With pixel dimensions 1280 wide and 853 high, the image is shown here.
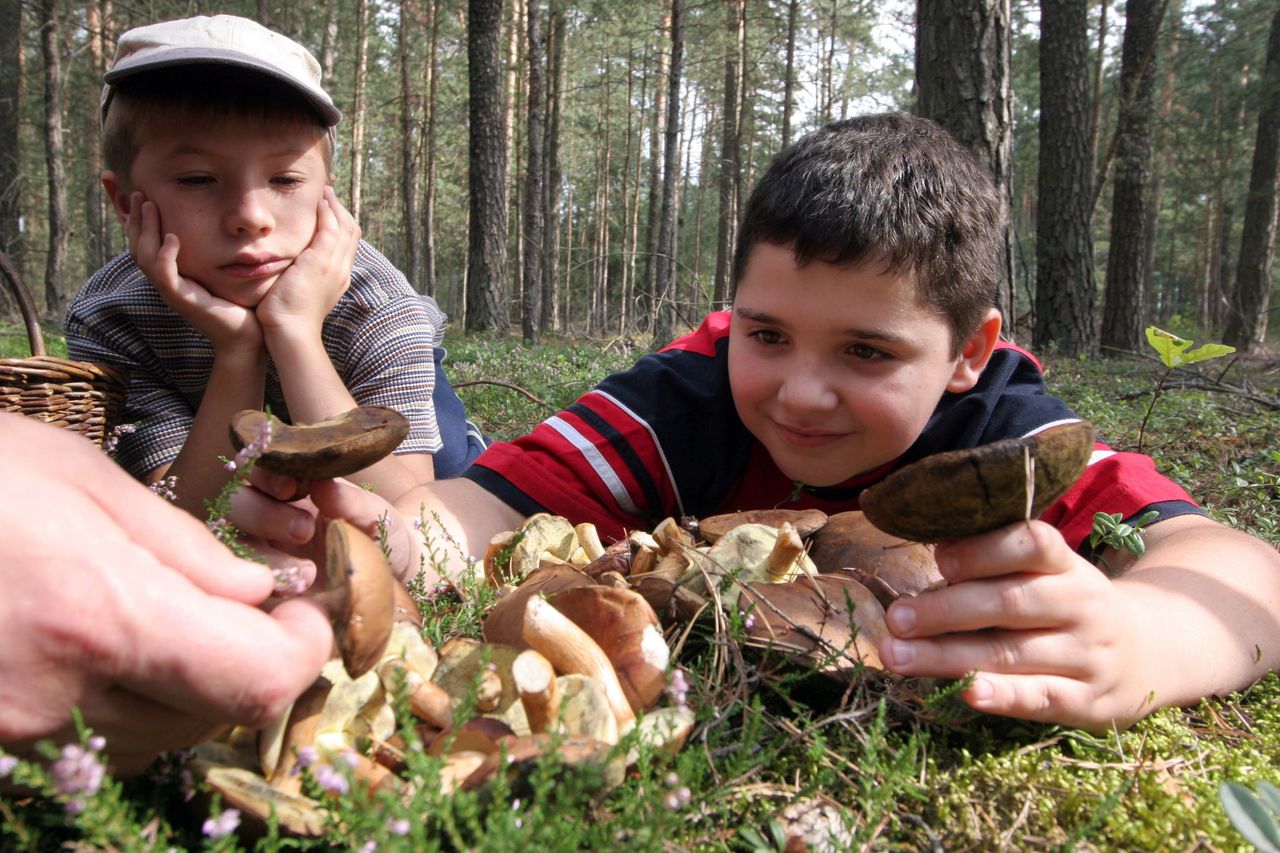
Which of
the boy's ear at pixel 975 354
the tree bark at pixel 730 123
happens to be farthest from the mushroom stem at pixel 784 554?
the tree bark at pixel 730 123

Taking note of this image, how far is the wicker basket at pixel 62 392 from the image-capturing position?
2449 millimetres

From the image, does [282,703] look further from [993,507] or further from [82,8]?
[82,8]

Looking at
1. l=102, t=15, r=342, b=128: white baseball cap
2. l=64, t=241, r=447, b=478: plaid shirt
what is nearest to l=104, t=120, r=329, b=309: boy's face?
l=102, t=15, r=342, b=128: white baseball cap

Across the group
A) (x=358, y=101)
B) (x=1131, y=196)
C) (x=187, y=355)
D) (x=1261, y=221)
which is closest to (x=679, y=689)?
(x=187, y=355)

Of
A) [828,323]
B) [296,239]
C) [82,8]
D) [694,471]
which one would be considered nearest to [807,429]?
[828,323]

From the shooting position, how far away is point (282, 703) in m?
0.88

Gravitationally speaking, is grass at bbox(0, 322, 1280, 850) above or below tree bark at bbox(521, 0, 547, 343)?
below

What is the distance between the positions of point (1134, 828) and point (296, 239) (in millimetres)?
2645

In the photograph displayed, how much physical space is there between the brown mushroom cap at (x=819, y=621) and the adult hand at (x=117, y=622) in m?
0.77

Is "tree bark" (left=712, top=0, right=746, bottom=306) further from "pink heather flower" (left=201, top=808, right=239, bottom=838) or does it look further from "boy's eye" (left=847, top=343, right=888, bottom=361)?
"pink heather flower" (left=201, top=808, right=239, bottom=838)

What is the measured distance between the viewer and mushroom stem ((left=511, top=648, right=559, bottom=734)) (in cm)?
109

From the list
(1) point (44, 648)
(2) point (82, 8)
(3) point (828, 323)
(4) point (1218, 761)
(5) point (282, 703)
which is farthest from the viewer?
(2) point (82, 8)

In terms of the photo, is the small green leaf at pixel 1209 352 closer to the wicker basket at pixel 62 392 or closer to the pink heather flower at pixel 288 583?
the pink heather flower at pixel 288 583

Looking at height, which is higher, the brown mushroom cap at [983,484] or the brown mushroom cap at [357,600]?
the brown mushroom cap at [983,484]
